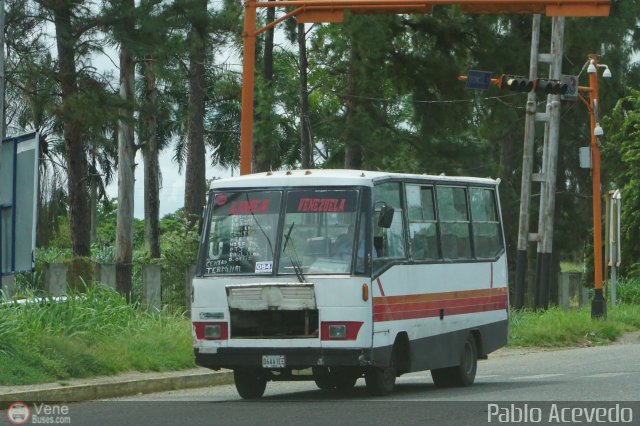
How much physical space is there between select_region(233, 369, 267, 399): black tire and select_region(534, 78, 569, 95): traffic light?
42.7ft

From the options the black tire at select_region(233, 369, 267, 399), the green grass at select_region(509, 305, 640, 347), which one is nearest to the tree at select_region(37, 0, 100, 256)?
the green grass at select_region(509, 305, 640, 347)

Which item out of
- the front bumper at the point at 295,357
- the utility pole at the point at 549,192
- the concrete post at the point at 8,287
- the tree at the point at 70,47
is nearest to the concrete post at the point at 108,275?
the concrete post at the point at 8,287

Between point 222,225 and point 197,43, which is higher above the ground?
point 197,43

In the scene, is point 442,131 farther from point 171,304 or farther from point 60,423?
point 60,423

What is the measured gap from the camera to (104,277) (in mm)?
24703

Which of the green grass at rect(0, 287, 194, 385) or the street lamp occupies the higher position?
the street lamp

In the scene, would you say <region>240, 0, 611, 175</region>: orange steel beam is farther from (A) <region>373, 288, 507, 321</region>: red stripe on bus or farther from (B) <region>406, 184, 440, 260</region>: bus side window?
(A) <region>373, 288, 507, 321</region>: red stripe on bus

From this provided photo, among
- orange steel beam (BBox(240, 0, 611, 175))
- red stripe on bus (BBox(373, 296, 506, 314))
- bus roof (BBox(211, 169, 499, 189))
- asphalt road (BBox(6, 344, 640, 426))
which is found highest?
orange steel beam (BBox(240, 0, 611, 175))

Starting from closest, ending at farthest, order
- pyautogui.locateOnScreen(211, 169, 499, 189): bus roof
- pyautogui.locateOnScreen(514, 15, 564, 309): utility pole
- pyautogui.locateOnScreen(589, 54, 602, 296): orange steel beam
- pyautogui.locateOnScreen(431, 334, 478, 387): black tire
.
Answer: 1. pyautogui.locateOnScreen(211, 169, 499, 189): bus roof
2. pyautogui.locateOnScreen(431, 334, 478, 387): black tire
3. pyautogui.locateOnScreen(589, 54, 602, 296): orange steel beam
4. pyautogui.locateOnScreen(514, 15, 564, 309): utility pole

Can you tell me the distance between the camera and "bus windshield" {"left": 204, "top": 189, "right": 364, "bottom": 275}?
16484mm

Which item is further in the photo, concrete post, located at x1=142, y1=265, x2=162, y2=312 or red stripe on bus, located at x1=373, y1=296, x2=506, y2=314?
concrete post, located at x1=142, y1=265, x2=162, y2=312

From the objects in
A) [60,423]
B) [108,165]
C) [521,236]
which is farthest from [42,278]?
[108,165]

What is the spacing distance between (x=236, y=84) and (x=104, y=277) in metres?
18.6

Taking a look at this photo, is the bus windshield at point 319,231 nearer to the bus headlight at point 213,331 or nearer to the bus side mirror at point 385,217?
the bus side mirror at point 385,217
